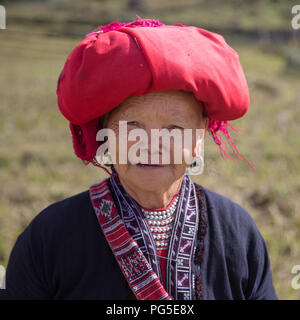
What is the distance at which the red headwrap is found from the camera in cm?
153

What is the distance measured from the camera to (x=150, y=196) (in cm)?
182

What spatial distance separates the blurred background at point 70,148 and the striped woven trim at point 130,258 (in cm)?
60

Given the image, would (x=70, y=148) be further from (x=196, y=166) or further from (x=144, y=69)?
(x=144, y=69)

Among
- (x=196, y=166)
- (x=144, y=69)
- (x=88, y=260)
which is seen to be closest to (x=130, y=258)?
(x=88, y=260)

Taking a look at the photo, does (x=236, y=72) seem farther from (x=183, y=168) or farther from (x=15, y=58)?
(x=15, y=58)

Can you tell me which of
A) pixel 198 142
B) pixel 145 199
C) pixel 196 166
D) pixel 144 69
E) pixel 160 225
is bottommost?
pixel 160 225

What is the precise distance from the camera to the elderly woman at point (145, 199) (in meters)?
1.56

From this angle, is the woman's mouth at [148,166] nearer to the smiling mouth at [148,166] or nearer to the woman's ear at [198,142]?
the smiling mouth at [148,166]

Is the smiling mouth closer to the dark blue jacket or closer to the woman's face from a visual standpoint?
the woman's face

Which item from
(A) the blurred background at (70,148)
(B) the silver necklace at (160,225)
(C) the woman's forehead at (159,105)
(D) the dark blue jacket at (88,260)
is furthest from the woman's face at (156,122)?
(A) the blurred background at (70,148)

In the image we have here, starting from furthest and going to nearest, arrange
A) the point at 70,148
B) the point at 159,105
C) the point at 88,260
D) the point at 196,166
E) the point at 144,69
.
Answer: the point at 70,148
the point at 196,166
the point at 88,260
the point at 159,105
the point at 144,69

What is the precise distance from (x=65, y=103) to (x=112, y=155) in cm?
29

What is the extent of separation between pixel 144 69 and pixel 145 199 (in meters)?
0.57

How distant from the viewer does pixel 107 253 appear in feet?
5.81
